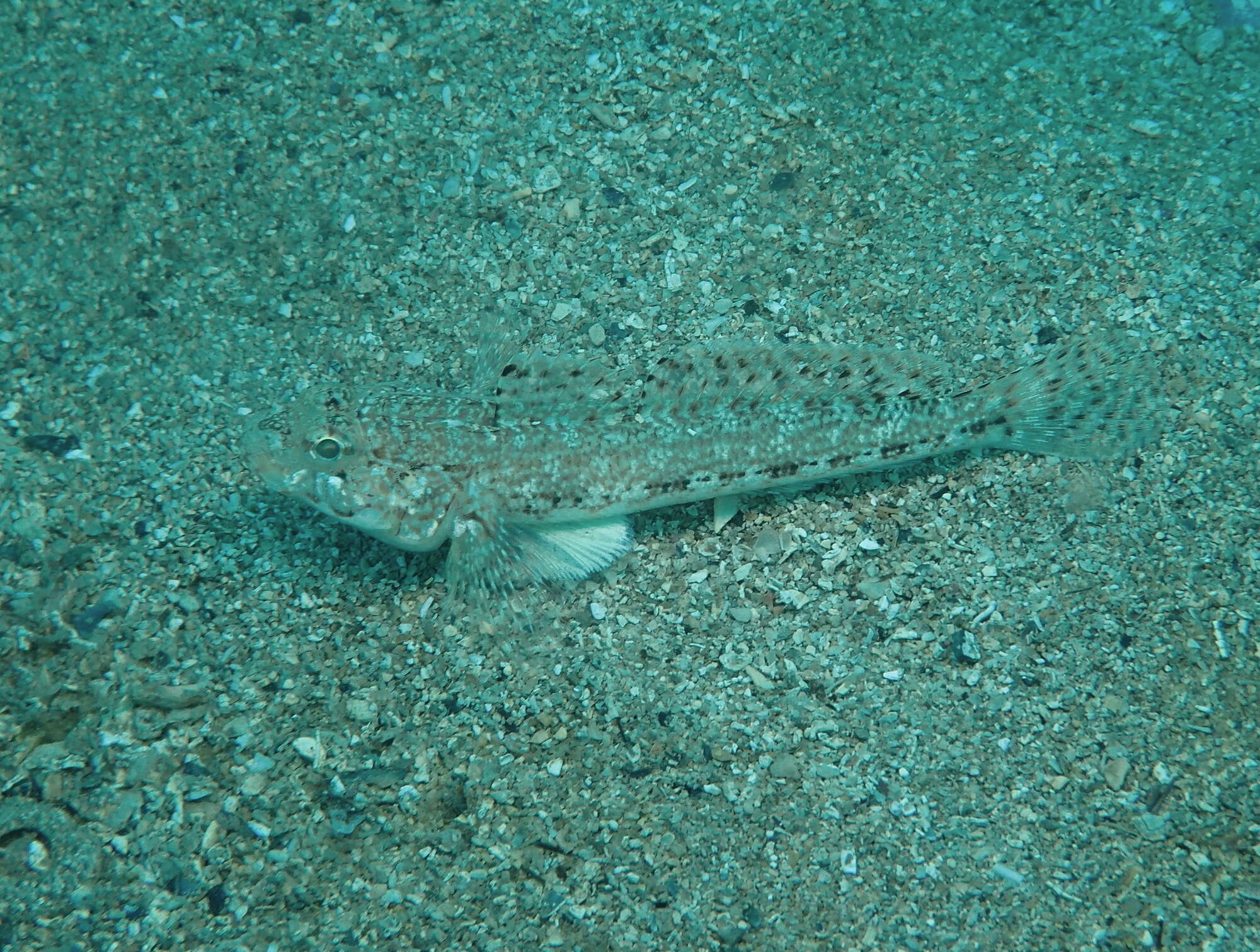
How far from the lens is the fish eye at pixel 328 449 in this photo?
11.6 ft

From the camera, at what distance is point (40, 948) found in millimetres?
3014

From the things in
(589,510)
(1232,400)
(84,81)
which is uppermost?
(84,81)

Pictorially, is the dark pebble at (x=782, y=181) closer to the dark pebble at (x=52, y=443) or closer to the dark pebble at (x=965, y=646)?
the dark pebble at (x=965, y=646)

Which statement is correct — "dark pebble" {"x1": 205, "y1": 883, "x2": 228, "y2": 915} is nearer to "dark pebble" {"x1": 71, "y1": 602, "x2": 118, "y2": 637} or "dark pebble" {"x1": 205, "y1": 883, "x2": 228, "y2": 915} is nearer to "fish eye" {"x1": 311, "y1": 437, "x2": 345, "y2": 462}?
"dark pebble" {"x1": 71, "y1": 602, "x2": 118, "y2": 637}

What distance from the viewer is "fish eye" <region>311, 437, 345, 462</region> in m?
3.54

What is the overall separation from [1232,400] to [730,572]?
103 inches

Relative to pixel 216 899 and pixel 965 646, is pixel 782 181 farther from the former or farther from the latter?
pixel 216 899

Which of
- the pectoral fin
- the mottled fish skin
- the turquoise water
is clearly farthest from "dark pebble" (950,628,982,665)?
the pectoral fin

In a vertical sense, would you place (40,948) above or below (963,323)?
below

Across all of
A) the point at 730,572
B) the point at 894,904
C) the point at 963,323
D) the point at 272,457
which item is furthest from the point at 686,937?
the point at 963,323

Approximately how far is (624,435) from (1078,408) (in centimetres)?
215

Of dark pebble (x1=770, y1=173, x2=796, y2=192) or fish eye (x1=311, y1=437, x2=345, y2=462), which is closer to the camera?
fish eye (x1=311, y1=437, x2=345, y2=462)

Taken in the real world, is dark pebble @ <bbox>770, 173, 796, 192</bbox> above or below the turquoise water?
above

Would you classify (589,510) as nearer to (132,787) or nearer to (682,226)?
(682,226)
